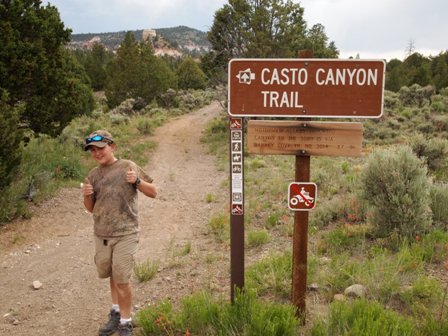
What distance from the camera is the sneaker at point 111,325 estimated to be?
392 centimetres

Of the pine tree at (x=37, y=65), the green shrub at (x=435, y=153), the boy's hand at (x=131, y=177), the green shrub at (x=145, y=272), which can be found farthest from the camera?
the green shrub at (x=435, y=153)

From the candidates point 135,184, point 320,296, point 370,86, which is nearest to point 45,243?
point 135,184

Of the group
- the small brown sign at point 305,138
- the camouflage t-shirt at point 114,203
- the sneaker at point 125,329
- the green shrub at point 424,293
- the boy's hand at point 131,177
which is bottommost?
the sneaker at point 125,329

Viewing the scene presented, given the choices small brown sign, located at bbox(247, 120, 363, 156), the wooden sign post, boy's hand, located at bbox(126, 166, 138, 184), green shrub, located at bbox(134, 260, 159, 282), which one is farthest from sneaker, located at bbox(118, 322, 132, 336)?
small brown sign, located at bbox(247, 120, 363, 156)

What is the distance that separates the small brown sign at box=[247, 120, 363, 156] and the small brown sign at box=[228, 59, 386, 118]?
0.10 meters

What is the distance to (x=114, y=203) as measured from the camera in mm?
3719

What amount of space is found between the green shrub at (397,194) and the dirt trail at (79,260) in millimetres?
2280

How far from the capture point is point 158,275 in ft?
17.7

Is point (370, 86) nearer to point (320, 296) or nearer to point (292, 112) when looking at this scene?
point (292, 112)

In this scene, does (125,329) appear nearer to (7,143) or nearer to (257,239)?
(257,239)

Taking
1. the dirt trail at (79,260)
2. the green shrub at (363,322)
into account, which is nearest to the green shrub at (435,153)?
the dirt trail at (79,260)

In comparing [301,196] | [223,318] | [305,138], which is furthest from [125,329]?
Answer: [305,138]

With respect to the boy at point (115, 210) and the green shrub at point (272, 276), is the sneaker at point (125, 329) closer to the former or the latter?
the boy at point (115, 210)

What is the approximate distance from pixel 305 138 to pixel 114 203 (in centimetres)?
179
